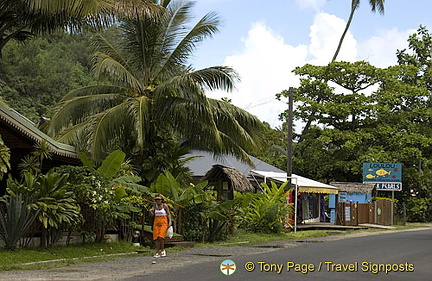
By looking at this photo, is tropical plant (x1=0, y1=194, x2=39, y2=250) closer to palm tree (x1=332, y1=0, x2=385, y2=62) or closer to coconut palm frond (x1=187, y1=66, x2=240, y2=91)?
coconut palm frond (x1=187, y1=66, x2=240, y2=91)

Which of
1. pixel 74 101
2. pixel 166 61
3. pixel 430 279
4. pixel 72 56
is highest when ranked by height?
pixel 72 56

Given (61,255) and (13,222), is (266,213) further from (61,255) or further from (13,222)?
(13,222)

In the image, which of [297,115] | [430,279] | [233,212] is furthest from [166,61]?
[297,115]

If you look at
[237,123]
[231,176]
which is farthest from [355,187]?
[237,123]

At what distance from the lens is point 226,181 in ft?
90.2

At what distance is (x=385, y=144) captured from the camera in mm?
47562

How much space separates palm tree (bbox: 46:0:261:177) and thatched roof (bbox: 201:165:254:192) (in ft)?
5.48

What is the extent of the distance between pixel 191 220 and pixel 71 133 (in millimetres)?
4937

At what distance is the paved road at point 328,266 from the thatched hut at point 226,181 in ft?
21.4

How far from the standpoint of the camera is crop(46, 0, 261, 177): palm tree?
21.8 metres

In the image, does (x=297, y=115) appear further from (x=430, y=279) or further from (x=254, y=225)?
(x=430, y=279)

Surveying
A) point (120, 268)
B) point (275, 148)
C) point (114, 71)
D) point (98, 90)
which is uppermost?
point (275, 148)

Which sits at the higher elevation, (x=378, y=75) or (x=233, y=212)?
(x=378, y=75)

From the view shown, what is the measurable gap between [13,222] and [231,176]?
11.8 m
